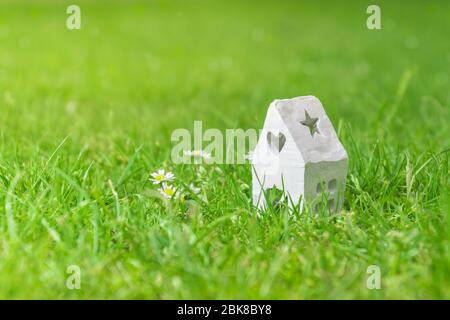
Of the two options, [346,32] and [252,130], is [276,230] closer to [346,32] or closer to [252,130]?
[252,130]

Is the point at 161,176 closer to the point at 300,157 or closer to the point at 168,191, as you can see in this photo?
the point at 168,191

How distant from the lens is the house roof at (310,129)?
8.43ft

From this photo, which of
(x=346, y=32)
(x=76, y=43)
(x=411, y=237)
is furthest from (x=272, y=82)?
(x=411, y=237)

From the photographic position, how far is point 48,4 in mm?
11070

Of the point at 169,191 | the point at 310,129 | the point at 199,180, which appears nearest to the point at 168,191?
the point at 169,191

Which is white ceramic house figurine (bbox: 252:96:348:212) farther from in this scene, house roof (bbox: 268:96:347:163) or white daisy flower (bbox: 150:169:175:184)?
white daisy flower (bbox: 150:169:175:184)

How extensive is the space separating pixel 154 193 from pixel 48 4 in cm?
905

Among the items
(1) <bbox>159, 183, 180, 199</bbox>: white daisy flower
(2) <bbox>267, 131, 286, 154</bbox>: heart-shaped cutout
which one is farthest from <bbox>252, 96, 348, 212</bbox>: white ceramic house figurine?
(1) <bbox>159, 183, 180, 199</bbox>: white daisy flower

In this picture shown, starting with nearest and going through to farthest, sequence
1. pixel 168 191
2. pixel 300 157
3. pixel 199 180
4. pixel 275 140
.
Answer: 1. pixel 300 157
2. pixel 275 140
3. pixel 168 191
4. pixel 199 180

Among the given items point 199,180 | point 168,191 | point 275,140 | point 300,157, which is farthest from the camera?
point 199,180

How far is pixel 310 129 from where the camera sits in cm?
267

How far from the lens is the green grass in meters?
2.20

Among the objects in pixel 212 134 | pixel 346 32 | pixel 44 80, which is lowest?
pixel 212 134

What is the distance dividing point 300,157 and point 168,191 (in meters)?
0.59
